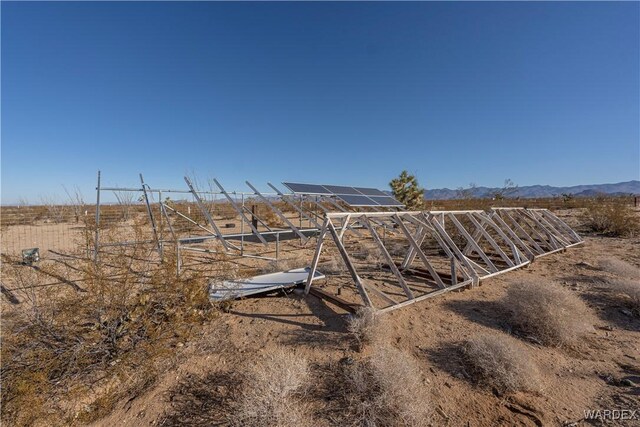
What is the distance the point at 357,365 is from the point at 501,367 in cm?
171

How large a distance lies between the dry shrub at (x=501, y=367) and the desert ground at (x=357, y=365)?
0.03 meters

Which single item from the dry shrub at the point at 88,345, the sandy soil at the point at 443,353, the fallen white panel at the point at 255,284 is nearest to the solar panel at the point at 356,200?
the fallen white panel at the point at 255,284

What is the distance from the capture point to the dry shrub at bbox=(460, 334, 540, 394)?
9.91ft

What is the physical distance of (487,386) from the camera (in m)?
3.07

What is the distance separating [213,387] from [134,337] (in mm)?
1315

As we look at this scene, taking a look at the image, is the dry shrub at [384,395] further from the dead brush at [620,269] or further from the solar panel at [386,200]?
the solar panel at [386,200]

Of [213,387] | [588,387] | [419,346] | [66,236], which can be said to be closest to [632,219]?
[588,387]

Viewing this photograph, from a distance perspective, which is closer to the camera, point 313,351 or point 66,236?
point 313,351

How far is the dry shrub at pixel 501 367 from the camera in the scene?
302cm

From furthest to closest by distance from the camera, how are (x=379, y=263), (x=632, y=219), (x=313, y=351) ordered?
(x=632, y=219) < (x=379, y=263) < (x=313, y=351)

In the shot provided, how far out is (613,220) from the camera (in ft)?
43.9

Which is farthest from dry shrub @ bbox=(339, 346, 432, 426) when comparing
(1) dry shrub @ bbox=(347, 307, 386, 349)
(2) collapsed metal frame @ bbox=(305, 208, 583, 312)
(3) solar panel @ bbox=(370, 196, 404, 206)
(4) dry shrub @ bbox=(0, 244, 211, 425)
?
(3) solar panel @ bbox=(370, 196, 404, 206)

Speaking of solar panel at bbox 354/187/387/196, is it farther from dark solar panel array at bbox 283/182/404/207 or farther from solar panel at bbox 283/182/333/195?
solar panel at bbox 283/182/333/195

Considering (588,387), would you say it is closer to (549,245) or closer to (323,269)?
(323,269)
